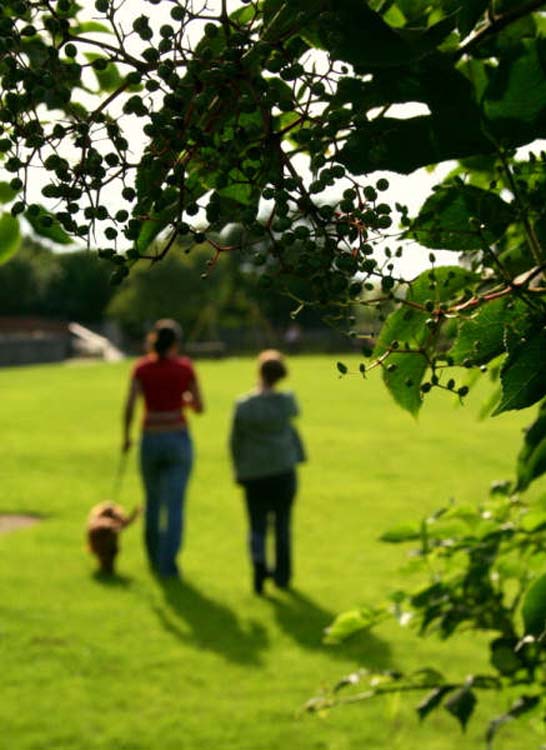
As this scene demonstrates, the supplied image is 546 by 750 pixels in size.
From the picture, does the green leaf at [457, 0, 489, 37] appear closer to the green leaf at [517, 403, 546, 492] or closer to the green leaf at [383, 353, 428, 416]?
the green leaf at [383, 353, 428, 416]

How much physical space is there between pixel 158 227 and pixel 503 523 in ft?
6.19

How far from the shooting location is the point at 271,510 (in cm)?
1189

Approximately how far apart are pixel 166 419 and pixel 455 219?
9961 mm

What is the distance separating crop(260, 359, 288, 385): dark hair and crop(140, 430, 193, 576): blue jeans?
114cm

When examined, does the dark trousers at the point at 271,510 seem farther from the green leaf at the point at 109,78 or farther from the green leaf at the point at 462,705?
the green leaf at the point at 109,78

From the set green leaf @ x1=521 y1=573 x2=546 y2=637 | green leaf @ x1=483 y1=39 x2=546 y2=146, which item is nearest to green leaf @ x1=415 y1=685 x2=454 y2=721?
green leaf @ x1=521 y1=573 x2=546 y2=637

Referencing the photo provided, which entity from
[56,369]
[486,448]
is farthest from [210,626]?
[56,369]

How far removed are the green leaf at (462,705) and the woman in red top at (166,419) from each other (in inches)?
334

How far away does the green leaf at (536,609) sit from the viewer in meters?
2.02

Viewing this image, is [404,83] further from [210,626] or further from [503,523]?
[210,626]

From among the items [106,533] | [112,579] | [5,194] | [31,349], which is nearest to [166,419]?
[106,533]

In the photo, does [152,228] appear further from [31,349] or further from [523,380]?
[31,349]

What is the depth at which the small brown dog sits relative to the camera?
12695mm

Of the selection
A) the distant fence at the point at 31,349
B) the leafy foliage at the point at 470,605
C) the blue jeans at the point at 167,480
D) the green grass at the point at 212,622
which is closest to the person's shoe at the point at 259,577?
the green grass at the point at 212,622
